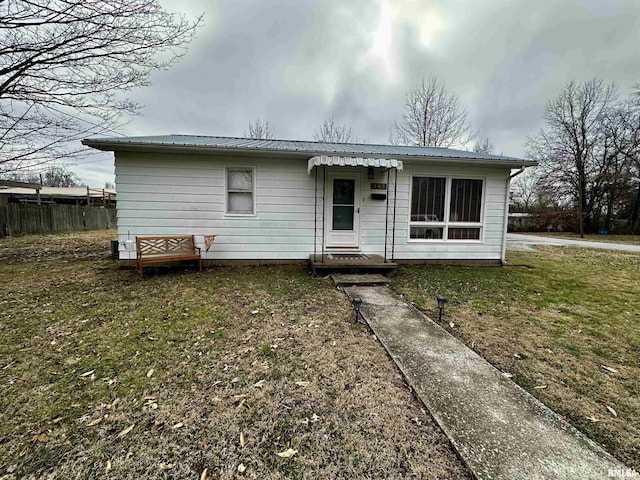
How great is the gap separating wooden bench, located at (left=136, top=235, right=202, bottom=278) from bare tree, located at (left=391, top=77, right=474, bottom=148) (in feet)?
57.4

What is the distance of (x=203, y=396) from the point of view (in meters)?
2.15

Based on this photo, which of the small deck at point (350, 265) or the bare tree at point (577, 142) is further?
the bare tree at point (577, 142)

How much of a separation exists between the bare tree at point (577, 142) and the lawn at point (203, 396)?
2362cm

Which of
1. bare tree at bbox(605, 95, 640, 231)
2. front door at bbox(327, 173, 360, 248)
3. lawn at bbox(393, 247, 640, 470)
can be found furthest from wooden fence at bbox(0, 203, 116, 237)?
bare tree at bbox(605, 95, 640, 231)

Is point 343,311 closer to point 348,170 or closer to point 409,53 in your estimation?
point 348,170

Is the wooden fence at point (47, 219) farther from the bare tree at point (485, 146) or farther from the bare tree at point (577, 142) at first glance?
the bare tree at point (577, 142)

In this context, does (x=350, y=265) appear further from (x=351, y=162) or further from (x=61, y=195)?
(x=61, y=195)

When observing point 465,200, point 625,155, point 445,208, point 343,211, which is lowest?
point 343,211

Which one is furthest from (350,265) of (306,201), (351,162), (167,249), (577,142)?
(577,142)

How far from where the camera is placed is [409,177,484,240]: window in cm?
690

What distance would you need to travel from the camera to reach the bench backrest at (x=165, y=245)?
5.75 m

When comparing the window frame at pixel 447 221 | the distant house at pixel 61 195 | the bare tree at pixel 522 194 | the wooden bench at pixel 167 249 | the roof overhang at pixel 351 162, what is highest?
the bare tree at pixel 522 194

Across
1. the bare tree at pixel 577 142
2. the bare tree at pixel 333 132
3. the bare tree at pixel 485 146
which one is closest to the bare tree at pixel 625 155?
the bare tree at pixel 577 142

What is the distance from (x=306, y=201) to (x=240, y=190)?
1.52 metres
